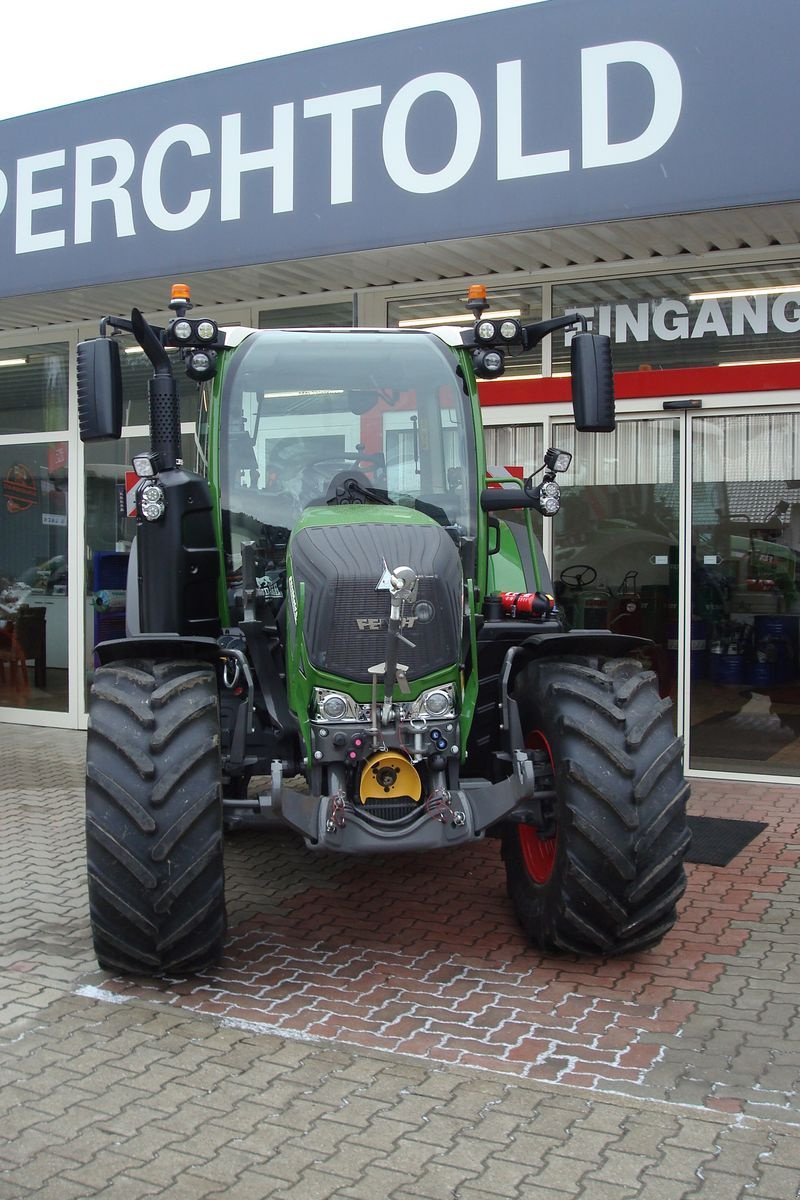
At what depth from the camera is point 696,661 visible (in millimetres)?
8430

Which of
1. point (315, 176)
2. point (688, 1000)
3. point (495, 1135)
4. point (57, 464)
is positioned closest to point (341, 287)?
point (315, 176)

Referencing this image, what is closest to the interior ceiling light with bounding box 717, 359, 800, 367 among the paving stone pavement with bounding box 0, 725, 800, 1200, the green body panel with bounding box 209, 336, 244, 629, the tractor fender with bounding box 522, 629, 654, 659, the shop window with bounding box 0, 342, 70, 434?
the paving stone pavement with bounding box 0, 725, 800, 1200

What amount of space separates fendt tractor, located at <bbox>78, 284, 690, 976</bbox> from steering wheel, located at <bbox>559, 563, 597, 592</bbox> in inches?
121

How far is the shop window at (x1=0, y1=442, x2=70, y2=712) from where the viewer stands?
1098cm

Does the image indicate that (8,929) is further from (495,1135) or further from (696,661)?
(696,661)

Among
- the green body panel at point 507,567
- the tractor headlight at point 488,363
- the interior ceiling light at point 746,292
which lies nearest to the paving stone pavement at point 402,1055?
the green body panel at point 507,567

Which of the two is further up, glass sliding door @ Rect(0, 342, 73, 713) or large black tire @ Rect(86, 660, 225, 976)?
glass sliding door @ Rect(0, 342, 73, 713)

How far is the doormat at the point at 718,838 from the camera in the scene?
253 inches

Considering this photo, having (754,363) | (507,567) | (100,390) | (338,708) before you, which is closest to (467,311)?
(754,363)

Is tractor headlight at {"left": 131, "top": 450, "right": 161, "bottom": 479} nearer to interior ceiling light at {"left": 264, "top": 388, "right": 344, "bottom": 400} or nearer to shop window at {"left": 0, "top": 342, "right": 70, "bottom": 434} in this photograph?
interior ceiling light at {"left": 264, "top": 388, "right": 344, "bottom": 400}

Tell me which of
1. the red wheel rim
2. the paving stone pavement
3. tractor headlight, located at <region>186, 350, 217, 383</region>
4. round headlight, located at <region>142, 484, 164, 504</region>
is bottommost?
the paving stone pavement

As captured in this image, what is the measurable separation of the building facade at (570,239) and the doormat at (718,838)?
4.04 ft

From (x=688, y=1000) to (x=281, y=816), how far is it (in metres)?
1.68

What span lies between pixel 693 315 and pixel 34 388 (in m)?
6.11
